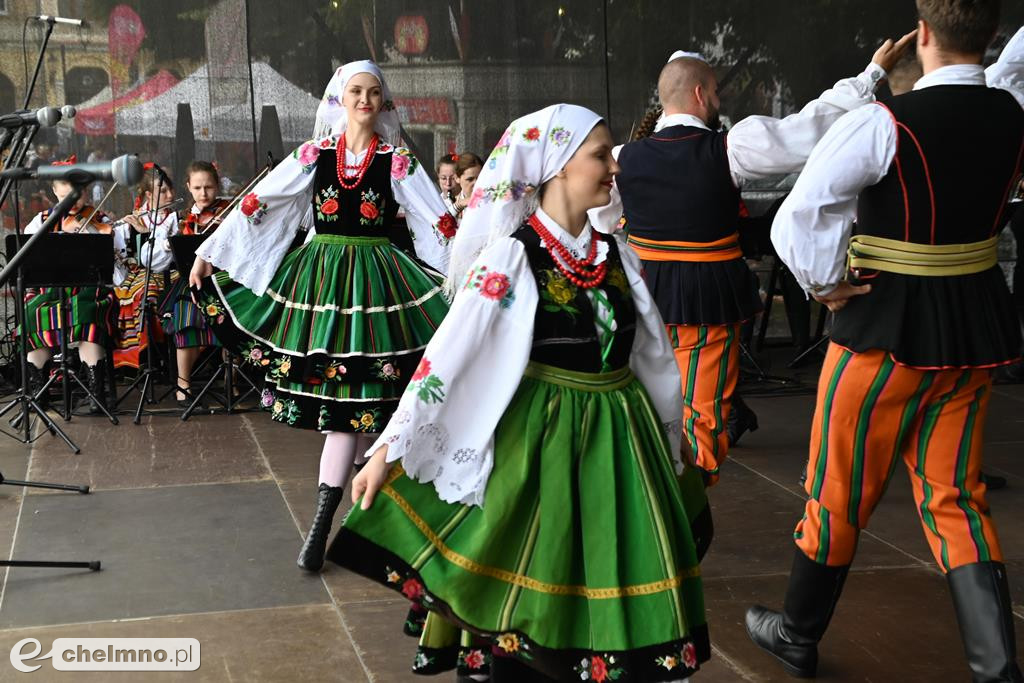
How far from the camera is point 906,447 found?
2.82 metres

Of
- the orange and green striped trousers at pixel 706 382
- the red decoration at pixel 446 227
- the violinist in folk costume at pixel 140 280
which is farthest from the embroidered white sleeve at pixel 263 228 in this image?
the violinist in folk costume at pixel 140 280

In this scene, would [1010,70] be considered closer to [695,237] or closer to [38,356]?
[695,237]

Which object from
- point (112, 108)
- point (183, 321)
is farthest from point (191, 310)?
point (112, 108)

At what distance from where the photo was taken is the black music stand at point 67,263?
6434 millimetres

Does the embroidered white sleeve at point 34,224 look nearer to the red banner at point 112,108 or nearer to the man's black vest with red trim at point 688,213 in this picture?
the red banner at point 112,108

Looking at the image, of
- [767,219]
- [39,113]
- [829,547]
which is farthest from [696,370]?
[767,219]

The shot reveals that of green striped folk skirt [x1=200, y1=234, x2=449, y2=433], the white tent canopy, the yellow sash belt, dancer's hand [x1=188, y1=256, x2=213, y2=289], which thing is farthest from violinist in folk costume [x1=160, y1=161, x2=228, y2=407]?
the yellow sash belt

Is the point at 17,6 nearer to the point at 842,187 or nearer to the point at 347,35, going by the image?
the point at 347,35

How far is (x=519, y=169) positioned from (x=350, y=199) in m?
1.82

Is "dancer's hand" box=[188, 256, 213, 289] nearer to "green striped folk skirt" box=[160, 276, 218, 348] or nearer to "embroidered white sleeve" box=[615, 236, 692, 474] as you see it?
"embroidered white sleeve" box=[615, 236, 692, 474]

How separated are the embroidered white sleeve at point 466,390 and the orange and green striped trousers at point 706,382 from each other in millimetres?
1988

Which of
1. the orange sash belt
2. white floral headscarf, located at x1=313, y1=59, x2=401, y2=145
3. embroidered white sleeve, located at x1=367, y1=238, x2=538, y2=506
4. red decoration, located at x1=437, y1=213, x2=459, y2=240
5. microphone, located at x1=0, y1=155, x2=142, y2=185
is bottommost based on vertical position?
embroidered white sleeve, located at x1=367, y1=238, x2=538, y2=506

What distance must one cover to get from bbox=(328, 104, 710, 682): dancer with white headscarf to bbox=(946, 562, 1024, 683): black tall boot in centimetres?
68

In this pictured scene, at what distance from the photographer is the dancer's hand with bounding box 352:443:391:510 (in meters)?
2.30
